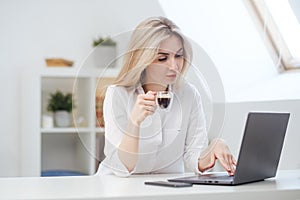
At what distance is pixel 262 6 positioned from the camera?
374 cm

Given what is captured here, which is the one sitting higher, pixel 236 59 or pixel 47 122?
pixel 236 59

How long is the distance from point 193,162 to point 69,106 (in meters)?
2.45

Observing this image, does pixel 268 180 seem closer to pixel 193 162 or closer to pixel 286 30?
pixel 193 162

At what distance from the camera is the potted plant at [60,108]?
434 cm

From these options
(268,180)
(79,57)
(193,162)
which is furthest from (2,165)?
(268,180)

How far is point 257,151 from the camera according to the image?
165cm

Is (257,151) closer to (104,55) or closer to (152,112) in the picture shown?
(152,112)

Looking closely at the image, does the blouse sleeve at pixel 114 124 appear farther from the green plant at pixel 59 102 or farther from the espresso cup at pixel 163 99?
the green plant at pixel 59 102

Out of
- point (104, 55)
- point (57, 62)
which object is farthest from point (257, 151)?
point (57, 62)

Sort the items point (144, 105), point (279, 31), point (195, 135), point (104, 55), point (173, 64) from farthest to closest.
A: point (279, 31), point (104, 55), point (195, 135), point (173, 64), point (144, 105)

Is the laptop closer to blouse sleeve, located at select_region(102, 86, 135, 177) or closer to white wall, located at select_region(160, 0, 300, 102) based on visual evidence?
blouse sleeve, located at select_region(102, 86, 135, 177)

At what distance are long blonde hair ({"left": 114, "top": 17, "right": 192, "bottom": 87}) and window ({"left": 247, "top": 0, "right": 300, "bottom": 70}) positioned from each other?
5.79 feet

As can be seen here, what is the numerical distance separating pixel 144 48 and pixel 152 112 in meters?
0.22

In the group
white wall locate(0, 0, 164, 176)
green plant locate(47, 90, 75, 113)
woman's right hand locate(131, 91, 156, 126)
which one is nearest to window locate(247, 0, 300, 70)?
white wall locate(0, 0, 164, 176)
